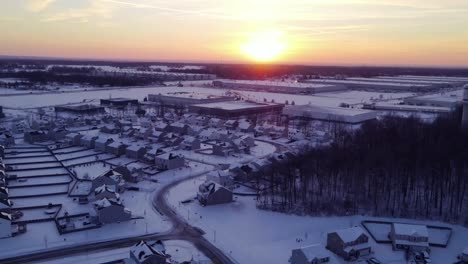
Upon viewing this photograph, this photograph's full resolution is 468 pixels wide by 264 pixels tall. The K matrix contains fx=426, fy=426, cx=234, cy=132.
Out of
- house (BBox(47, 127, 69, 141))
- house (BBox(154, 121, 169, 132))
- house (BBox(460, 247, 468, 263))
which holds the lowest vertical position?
house (BBox(460, 247, 468, 263))

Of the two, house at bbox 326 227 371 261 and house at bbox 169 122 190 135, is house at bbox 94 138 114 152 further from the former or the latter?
house at bbox 326 227 371 261

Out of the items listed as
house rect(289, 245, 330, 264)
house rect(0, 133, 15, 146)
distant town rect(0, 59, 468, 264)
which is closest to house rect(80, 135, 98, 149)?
distant town rect(0, 59, 468, 264)

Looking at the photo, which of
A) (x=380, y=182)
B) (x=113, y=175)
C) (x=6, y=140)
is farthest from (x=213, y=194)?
(x=6, y=140)

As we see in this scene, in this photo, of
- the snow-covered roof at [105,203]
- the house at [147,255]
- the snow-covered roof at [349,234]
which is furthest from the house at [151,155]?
the snow-covered roof at [349,234]

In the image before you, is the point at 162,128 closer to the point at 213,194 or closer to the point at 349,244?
the point at 213,194

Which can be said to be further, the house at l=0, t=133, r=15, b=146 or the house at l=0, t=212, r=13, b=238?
the house at l=0, t=133, r=15, b=146

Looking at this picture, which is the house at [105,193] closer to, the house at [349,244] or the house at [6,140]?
the house at [349,244]
